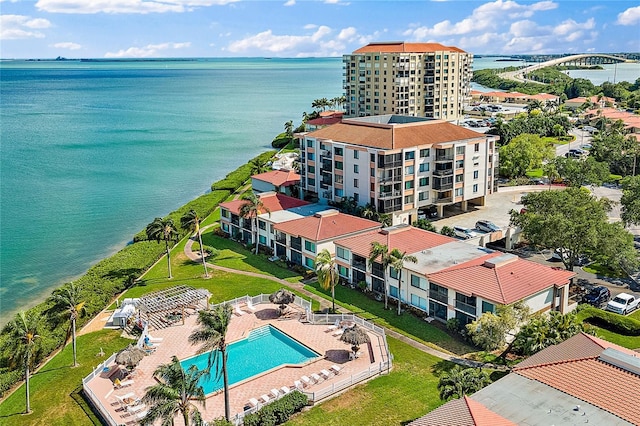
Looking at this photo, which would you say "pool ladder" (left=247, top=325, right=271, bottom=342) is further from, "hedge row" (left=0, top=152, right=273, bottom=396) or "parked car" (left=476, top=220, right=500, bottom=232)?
"parked car" (left=476, top=220, right=500, bottom=232)

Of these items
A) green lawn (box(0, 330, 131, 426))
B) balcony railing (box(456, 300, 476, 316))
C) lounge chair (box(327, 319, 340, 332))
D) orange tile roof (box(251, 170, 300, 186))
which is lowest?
green lawn (box(0, 330, 131, 426))

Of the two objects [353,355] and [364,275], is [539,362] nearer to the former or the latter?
[353,355]

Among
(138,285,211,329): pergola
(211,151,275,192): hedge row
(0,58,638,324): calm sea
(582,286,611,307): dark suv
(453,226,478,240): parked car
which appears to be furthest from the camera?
(211,151,275,192): hedge row

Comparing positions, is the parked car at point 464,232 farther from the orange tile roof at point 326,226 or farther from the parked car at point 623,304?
the parked car at point 623,304

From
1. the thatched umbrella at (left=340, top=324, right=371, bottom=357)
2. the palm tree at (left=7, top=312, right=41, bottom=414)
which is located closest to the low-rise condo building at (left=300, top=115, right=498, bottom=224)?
the thatched umbrella at (left=340, top=324, right=371, bottom=357)

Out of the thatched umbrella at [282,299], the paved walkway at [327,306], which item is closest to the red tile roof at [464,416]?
the paved walkway at [327,306]

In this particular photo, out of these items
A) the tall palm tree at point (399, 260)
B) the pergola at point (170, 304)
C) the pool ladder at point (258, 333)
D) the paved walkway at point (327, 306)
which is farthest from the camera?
the pergola at point (170, 304)

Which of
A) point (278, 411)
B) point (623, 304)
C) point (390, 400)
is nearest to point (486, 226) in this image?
point (623, 304)
